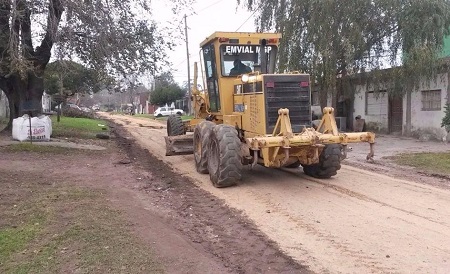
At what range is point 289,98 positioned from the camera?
9500 millimetres

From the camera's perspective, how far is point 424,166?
1288cm

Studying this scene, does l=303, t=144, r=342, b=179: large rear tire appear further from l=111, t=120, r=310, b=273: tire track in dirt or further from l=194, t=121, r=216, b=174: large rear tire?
l=111, t=120, r=310, b=273: tire track in dirt

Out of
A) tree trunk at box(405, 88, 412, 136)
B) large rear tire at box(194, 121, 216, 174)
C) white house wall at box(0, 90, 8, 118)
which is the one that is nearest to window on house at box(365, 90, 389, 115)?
tree trunk at box(405, 88, 412, 136)

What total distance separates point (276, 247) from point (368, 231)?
4.66 feet

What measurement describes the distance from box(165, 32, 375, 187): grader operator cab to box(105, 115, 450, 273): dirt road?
502mm

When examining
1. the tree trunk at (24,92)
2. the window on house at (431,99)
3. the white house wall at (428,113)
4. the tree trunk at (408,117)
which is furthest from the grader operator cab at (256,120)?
the tree trunk at (408,117)

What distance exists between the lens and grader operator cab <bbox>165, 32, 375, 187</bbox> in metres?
8.80

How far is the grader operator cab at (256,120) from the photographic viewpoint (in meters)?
8.80

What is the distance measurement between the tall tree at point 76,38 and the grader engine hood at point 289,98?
6.57 meters

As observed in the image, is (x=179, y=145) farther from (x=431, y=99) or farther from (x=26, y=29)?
(x=431, y=99)

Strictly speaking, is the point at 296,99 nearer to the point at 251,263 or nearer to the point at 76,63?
→ the point at 251,263

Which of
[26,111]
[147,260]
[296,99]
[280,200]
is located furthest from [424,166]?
[26,111]

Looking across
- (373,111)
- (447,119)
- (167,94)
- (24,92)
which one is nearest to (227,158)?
(24,92)

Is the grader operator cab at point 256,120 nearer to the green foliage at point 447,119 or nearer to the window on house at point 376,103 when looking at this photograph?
the green foliage at point 447,119
